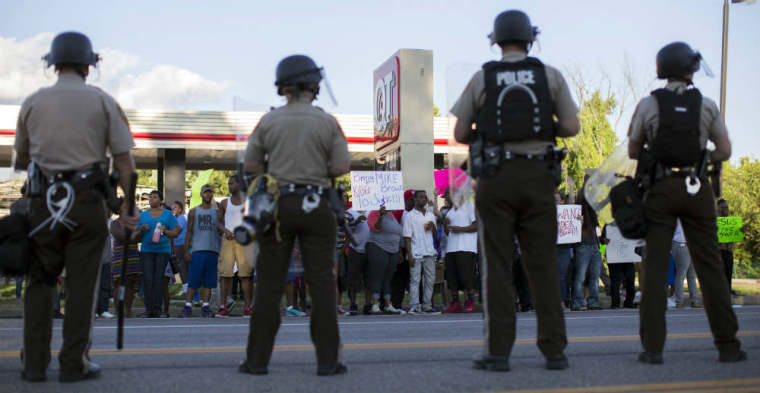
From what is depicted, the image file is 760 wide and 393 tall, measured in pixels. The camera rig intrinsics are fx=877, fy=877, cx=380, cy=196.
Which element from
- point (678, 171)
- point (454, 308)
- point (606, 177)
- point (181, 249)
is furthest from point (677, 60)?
point (181, 249)

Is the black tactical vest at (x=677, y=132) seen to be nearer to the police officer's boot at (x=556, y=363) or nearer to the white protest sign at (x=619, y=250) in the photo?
the police officer's boot at (x=556, y=363)

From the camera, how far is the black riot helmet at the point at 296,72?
225 inches

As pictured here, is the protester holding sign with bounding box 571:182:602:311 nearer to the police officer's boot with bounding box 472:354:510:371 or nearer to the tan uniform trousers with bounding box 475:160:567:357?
the tan uniform trousers with bounding box 475:160:567:357

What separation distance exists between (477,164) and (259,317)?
5.52 feet

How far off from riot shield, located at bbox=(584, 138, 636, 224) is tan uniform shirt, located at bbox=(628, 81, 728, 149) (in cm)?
171

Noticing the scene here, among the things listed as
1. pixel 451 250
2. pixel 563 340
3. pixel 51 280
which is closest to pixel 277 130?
pixel 51 280

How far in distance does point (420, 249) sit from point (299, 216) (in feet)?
31.7

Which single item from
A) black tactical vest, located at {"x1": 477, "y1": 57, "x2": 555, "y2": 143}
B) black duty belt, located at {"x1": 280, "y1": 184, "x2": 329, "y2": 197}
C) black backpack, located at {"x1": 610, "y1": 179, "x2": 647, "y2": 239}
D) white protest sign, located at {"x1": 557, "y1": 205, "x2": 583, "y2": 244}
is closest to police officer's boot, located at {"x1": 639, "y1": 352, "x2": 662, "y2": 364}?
black backpack, located at {"x1": 610, "y1": 179, "x2": 647, "y2": 239}

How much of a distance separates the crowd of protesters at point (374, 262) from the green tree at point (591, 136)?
1172 inches

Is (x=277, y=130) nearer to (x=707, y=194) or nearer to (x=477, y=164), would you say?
(x=477, y=164)

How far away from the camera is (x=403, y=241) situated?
15.6 m

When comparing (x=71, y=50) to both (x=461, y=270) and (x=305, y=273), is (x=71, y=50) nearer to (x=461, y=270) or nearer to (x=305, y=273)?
(x=305, y=273)

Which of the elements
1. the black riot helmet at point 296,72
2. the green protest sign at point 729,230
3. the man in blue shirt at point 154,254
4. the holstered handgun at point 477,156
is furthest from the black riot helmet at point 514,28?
the green protest sign at point 729,230

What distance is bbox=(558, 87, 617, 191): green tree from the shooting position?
4641 centimetres
